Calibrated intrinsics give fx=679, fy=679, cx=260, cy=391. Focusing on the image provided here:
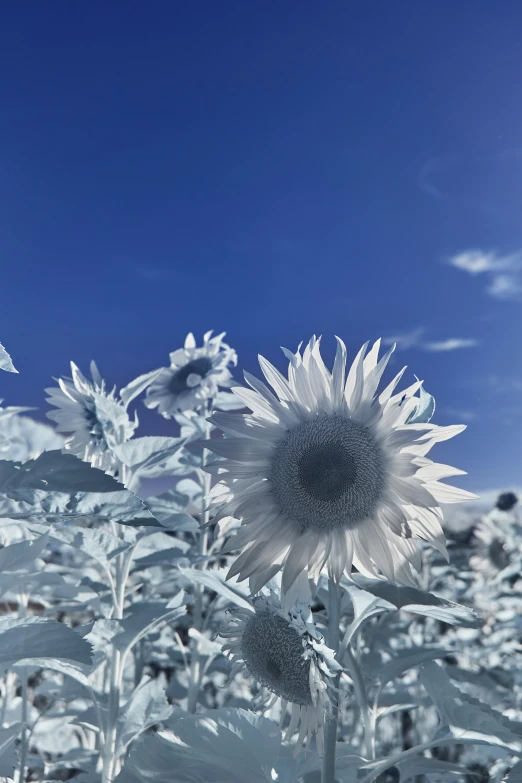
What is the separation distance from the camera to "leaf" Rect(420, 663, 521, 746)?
1.17m

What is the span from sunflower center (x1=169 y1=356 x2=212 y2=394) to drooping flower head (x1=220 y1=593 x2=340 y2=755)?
5.90ft

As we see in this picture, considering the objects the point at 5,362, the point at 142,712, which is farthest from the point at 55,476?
the point at 142,712

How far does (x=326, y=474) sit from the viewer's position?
3.58 ft

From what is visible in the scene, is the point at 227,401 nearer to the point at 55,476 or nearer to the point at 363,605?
the point at 363,605

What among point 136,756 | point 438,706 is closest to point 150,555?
point 136,756

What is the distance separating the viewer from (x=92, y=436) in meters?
2.12

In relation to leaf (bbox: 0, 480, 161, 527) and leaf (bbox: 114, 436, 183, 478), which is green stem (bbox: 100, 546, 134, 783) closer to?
leaf (bbox: 114, 436, 183, 478)

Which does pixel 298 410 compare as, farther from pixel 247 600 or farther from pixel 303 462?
pixel 247 600

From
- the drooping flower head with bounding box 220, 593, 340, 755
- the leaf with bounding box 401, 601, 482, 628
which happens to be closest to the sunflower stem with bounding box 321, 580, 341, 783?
the drooping flower head with bounding box 220, 593, 340, 755

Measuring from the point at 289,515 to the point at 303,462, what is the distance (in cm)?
9

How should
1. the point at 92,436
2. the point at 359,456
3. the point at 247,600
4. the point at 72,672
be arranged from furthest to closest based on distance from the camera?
1. the point at 92,436
2. the point at 72,672
3. the point at 247,600
4. the point at 359,456

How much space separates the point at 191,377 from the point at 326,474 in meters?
1.80

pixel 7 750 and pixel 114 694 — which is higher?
pixel 114 694

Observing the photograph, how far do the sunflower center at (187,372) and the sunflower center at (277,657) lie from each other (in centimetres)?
183
